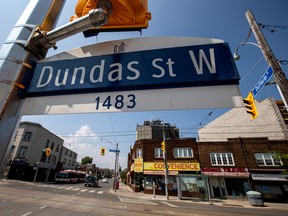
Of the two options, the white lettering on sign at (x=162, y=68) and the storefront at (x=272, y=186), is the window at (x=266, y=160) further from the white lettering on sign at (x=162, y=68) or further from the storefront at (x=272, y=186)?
the white lettering on sign at (x=162, y=68)

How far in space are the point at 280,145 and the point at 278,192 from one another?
580 centimetres

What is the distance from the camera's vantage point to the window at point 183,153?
23000mm

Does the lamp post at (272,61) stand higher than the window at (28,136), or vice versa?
the window at (28,136)

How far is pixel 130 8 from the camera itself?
1667 mm

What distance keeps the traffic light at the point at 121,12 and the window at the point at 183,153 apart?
23.5 meters

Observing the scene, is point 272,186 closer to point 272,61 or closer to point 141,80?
point 272,61

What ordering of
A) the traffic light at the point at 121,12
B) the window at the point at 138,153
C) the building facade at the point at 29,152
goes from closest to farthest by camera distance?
the traffic light at the point at 121,12 < the window at the point at 138,153 < the building facade at the point at 29,152

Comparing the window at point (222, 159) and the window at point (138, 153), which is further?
the window at point (138, 153)

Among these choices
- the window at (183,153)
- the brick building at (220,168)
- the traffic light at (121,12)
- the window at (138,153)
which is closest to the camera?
the traffic light at (121,12)

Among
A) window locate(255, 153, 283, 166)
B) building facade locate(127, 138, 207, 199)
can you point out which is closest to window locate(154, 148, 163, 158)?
building facade locate(127, 138, 207, 199)

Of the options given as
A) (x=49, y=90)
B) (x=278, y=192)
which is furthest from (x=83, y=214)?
(x=278, y=192)

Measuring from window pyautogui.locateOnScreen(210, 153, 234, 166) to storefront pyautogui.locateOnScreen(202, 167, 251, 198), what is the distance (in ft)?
2.19

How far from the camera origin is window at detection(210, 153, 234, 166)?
69.5ft

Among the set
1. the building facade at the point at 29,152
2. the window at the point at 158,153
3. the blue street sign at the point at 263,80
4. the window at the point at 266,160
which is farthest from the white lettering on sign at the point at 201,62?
the building facade at the point at 29,152
